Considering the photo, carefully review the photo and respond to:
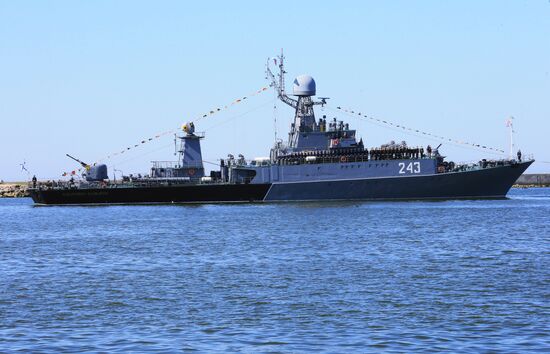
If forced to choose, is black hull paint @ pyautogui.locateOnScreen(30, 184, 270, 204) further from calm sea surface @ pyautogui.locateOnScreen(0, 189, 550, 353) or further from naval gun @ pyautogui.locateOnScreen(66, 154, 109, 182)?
calm sea surface @ pyautogui.locateOnScreen(0, 189, 550, 353)

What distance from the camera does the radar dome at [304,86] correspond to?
300 feet

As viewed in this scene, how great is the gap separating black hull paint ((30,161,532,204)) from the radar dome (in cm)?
1163

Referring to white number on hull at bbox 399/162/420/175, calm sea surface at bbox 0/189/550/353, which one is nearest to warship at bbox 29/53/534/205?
white number on hull at bbox 399/162/420/175

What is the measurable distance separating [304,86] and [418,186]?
60.0ft

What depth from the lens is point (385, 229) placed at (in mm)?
51281

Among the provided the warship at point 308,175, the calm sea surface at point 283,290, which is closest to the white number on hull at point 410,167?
the warship at point 308,175

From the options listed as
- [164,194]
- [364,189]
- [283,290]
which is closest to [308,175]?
[364,189]

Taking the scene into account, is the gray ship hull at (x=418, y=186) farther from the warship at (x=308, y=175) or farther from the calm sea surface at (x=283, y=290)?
the calm sea surface at (x=283, y=290)

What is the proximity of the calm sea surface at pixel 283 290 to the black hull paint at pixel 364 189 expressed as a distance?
1143 inches

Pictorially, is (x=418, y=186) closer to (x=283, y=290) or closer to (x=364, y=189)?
(x=364, y=189)

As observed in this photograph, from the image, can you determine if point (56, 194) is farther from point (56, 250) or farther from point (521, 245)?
point (521, 245)

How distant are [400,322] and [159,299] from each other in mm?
8232

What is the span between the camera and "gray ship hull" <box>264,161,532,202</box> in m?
82.6

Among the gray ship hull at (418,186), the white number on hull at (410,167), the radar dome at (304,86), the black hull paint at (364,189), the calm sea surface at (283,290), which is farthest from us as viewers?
the radar dome at (304,86)
